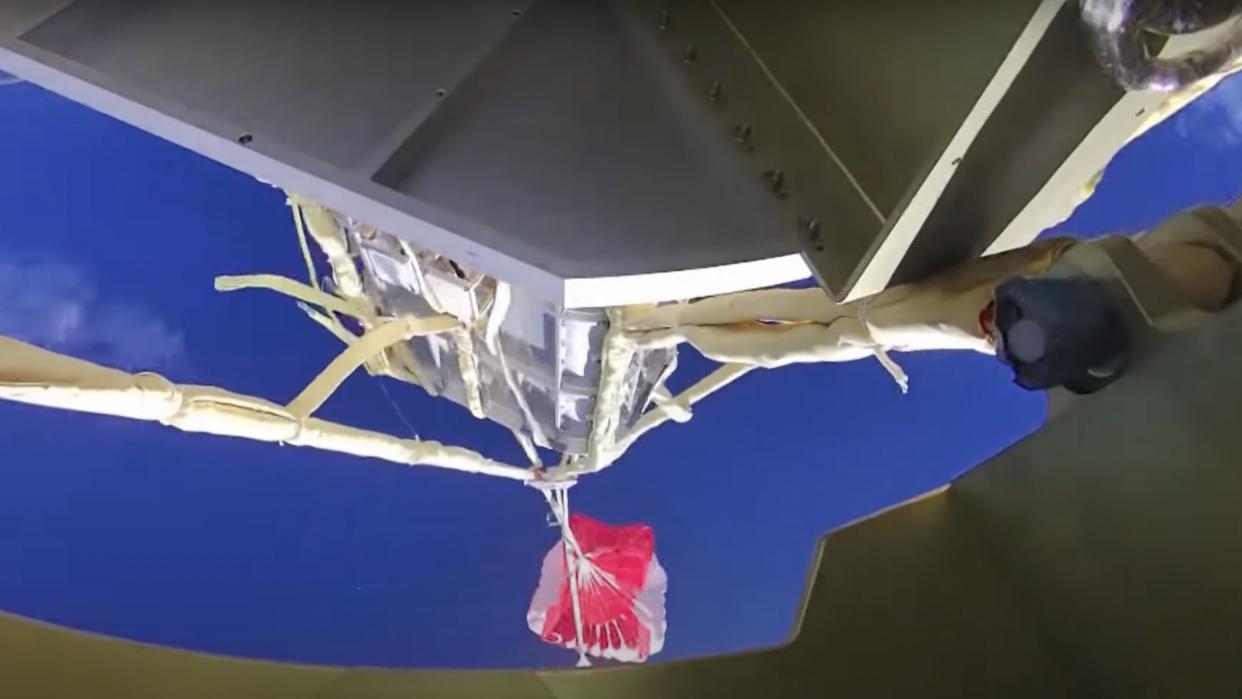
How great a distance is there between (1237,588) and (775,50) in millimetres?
632

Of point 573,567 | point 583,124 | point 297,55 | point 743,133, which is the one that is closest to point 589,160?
point 583,124

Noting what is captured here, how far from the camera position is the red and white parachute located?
2375 mm

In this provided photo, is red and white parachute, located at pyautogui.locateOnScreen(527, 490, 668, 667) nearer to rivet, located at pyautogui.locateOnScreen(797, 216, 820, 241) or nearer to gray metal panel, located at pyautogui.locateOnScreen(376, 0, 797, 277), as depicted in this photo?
gray metal panel, located at pyautogui.locateOnScreen(376, 0, 797, 277)

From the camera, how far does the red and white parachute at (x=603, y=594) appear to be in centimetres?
238

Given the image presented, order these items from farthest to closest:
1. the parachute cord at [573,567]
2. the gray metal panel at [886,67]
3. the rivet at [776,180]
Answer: the parachute cord at [573,567] < the rivet at [776,180] < the gray metal panel at [886,67]

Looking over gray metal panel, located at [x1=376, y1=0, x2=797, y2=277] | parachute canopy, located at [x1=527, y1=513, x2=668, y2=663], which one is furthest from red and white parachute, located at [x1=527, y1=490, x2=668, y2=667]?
gray metal panel, located at [x1=376, y1=0, x2=797, y2=277]

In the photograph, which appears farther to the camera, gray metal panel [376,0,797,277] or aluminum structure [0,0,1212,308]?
gray metal panel [376,0,797,277]

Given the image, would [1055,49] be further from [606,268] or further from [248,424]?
[248,424]

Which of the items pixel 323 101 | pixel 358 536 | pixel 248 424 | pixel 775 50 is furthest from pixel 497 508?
pixel 775 50

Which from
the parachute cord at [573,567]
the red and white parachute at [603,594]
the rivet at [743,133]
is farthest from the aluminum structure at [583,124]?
the red and white parachute at [603,594]

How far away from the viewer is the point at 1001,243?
2.64ft

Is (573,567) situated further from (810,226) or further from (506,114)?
(810,226)

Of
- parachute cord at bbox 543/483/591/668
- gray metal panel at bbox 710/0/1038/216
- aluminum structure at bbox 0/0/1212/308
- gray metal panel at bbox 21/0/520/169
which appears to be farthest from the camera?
parachute cord at bbox 543/483/591/668

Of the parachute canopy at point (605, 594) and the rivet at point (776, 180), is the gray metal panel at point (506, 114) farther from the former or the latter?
the parachute canopy at point (605, 594)
